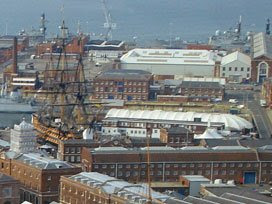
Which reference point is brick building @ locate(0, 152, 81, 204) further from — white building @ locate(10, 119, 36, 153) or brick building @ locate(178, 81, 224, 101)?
brick building @ locate(178, 81, 224, 101)

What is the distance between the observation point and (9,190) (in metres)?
17.9

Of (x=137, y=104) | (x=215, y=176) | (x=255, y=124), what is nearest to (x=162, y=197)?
(x=215, y=176)

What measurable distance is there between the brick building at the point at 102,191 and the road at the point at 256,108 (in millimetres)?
8496

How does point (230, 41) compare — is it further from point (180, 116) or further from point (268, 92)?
point (180, 116)

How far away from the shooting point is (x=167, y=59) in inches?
1484

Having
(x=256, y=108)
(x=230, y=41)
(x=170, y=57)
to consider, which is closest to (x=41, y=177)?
(x=256, y=108)

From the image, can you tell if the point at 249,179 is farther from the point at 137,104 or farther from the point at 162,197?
the point at 137,104

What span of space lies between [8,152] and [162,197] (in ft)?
16.6

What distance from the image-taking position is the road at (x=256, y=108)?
26.7 m

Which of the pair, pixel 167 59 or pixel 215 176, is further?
pixel 167 59

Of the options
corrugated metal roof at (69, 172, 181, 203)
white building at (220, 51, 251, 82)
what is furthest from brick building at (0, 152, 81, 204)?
white building at (220, 51, 251, 82)

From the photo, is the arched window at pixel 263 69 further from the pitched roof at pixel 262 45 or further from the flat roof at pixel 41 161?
the flat roof at pixel 41 161

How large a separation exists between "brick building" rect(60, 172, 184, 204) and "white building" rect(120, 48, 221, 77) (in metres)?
18.8

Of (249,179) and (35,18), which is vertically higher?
(35,18)
